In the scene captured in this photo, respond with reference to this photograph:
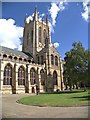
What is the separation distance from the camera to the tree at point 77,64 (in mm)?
48781

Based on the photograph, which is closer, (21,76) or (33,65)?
(21,76)

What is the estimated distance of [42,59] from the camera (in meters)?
67.8

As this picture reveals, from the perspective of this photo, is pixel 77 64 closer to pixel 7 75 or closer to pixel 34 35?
pixel 7 75

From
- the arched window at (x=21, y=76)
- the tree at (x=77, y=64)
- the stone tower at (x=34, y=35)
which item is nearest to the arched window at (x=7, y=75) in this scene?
the arched window at (x=21, y=76)

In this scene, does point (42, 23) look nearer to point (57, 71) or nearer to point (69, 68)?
point (57, 71)

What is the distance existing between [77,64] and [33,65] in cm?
1557

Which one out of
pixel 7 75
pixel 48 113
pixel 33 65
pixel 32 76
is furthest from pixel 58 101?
pixel 33 65

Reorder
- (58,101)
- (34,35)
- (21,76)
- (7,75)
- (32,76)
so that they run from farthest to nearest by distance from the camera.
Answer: (34,35) → (32,76) → (21,76) → (7,75) → (58,101)

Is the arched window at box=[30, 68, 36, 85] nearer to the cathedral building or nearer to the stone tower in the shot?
the cathedral building

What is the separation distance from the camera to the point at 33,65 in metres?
60.4

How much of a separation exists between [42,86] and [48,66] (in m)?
7.23

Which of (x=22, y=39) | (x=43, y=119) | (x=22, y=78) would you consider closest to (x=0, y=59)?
(x=22, y=78)

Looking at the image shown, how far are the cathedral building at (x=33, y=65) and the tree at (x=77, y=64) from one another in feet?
40.1

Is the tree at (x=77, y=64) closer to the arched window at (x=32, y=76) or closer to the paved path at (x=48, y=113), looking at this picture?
the arched window at (x=32, y=76)
